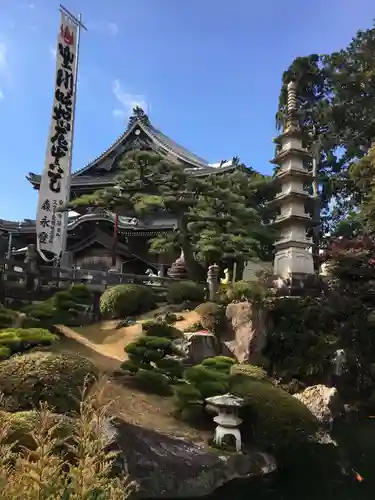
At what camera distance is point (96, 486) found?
96.7 inches

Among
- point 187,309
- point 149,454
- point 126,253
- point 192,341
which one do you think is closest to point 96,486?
point 149,454

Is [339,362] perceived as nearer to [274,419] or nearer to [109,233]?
[274,419]

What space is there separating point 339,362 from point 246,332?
3.12 m

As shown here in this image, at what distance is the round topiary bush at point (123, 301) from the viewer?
16719 millimetres

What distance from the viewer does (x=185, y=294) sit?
714 inches

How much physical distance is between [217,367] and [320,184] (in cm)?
2677

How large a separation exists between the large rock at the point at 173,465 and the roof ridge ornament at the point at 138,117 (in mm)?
26330

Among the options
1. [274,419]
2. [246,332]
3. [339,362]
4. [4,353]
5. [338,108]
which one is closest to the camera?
[274,419]

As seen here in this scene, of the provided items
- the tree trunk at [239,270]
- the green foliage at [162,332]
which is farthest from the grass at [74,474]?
the tree trunk at [239,270]

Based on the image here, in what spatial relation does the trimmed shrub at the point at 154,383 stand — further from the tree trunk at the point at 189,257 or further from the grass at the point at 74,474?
the tree trunk at the point at 189,257

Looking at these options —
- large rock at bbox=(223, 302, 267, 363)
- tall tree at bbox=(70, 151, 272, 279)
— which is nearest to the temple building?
tall tree at bbox=(70, 151, 272, 279)

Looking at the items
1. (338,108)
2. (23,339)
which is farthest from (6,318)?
(338,108)

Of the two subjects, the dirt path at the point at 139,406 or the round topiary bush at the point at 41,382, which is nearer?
the round topiary bush at the point at 41,382

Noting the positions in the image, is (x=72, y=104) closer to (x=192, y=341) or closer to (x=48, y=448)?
(x=192, y=341)
